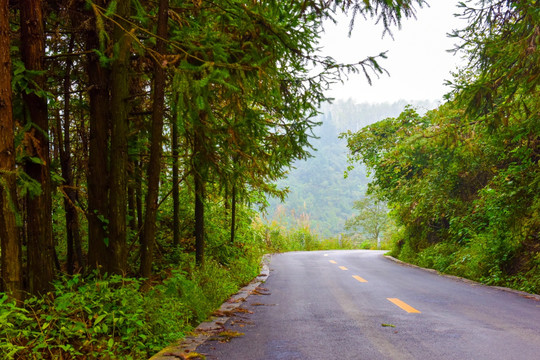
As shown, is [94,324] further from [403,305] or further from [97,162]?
[403,305]

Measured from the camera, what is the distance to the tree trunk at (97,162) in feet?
19.4

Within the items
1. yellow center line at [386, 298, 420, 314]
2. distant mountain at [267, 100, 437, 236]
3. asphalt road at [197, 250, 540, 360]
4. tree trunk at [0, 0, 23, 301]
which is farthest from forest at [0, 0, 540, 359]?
distant mountain at [267, 100, 437, 236]

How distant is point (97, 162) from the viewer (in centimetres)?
605

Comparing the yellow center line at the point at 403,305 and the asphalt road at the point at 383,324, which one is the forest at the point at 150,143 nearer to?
the asphalt road at the point at 383,324

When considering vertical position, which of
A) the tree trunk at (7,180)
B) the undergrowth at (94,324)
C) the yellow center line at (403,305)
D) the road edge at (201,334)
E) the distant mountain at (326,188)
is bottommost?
the yellow center line at (403,305)

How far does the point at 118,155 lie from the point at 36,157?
1.13m

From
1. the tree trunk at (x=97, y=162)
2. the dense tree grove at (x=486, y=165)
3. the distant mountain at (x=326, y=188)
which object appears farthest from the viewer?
the distant mountain at (x=326, y=188)

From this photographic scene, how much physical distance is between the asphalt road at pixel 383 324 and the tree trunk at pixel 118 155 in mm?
1970

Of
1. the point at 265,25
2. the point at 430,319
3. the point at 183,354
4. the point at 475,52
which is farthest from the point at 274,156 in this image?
the point at 475,52

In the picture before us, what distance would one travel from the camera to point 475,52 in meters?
8.84

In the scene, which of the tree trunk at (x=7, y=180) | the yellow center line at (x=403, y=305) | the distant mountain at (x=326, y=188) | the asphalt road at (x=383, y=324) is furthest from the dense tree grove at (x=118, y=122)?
the distant mountain at (x=326, y=188)

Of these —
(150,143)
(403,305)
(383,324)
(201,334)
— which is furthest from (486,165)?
(201,334)

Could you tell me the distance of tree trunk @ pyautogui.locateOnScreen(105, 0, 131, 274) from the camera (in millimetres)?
5570

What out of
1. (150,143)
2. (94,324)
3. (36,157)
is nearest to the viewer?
(94,324)
